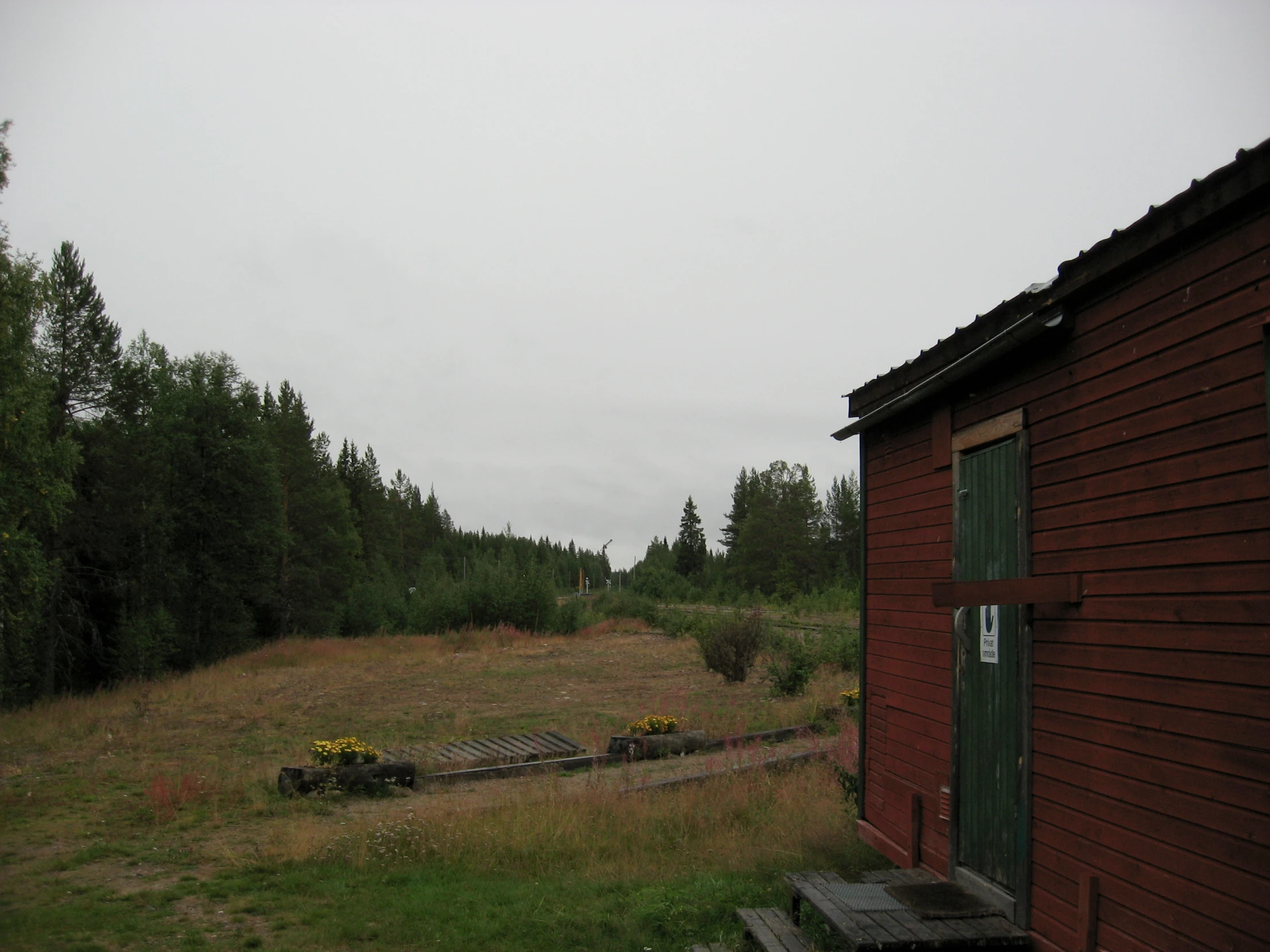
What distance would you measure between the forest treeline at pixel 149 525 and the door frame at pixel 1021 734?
58.4 feet

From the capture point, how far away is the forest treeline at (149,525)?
18.0 m

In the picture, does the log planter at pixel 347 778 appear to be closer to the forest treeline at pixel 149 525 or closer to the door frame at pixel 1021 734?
the door frame at pixel 1021 734

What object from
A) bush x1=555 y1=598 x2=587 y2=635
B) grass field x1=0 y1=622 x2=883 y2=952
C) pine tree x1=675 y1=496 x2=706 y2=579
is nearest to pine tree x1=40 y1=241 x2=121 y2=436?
grass field x1=0 y1=622 x2=883 y2=952

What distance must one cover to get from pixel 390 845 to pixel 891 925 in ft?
17.0

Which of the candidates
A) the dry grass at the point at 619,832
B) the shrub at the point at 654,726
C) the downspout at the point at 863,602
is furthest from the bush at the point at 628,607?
the downspout at the point at 863,602

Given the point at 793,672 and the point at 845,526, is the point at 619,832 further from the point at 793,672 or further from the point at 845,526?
the point at 845,526

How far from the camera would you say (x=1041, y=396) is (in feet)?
16.0

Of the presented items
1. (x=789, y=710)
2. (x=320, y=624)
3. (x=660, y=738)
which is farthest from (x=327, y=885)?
(x=320, y=624)

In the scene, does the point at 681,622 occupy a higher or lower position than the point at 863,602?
lower

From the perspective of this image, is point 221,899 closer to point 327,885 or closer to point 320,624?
point 327,885

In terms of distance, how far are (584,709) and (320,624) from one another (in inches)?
1135

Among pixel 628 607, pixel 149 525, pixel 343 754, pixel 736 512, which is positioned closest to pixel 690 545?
pixel 736 512

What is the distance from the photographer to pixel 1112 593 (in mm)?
4129

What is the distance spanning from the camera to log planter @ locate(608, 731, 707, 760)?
1295cm
